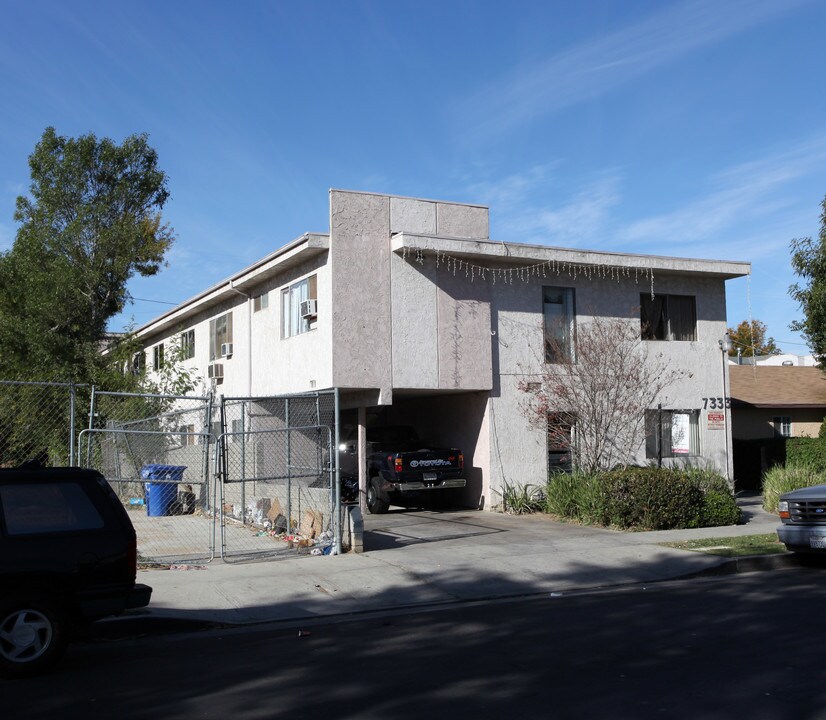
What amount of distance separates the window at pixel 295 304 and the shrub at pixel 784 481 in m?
10.3

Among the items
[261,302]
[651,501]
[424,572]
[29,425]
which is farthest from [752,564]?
[261,302]

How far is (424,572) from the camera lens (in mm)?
11711

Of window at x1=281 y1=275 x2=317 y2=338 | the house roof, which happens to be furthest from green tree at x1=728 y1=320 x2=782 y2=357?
window at x1=281 y1=275 x2=317 y2=338

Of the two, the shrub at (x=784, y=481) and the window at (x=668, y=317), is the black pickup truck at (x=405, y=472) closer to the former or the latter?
the window at (x=668, y=317)

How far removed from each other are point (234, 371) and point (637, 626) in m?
17.5

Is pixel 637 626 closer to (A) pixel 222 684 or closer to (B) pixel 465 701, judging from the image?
(B) pixel 465 701

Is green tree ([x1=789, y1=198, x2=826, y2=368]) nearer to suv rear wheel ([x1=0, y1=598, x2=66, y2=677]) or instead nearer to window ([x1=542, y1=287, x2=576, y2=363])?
window ([x1=542, y1=287, x2=576, y2=363])

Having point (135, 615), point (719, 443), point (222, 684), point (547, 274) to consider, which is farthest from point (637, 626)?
point (719, 443)

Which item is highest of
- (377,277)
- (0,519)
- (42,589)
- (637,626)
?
(377,277)

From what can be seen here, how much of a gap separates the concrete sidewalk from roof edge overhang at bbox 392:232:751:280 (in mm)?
5919

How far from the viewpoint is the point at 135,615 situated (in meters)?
9.03

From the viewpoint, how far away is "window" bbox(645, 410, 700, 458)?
2066cm

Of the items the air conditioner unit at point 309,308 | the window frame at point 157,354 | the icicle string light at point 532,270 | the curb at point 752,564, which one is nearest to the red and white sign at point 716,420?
the icicle string light at point 532,270

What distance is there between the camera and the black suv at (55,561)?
6723 millimetres
